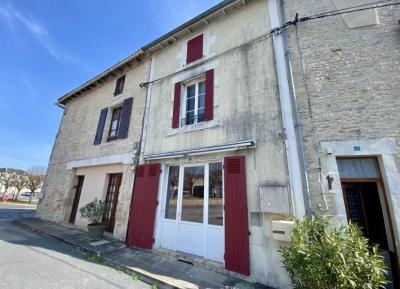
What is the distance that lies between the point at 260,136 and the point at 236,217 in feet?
6.41

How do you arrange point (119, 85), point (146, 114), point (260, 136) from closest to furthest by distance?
point (260, 136), point (146, 114), point (119, 85)

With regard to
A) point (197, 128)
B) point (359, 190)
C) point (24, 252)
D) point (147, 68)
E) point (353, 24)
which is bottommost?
point (24, 252)

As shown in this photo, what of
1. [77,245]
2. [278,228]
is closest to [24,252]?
[77,245]

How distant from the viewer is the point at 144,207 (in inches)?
241

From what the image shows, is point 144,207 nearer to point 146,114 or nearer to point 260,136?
point 146,114

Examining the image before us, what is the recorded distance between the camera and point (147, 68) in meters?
8.06

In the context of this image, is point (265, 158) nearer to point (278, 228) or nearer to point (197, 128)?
point (278, 228)

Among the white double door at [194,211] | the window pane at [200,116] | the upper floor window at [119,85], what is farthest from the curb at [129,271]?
the upper floor window at [119,85]

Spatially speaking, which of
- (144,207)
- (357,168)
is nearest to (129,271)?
(144,207)

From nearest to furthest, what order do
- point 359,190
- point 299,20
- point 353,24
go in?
point 359,190 < point 353,24 < point 299,20

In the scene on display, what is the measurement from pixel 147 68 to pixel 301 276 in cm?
808

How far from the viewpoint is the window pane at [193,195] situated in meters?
5.34

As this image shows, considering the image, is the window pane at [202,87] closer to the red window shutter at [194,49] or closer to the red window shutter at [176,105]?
the red window shutter at [176,105]

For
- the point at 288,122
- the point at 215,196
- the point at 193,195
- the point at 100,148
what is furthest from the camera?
the point at 100,148
